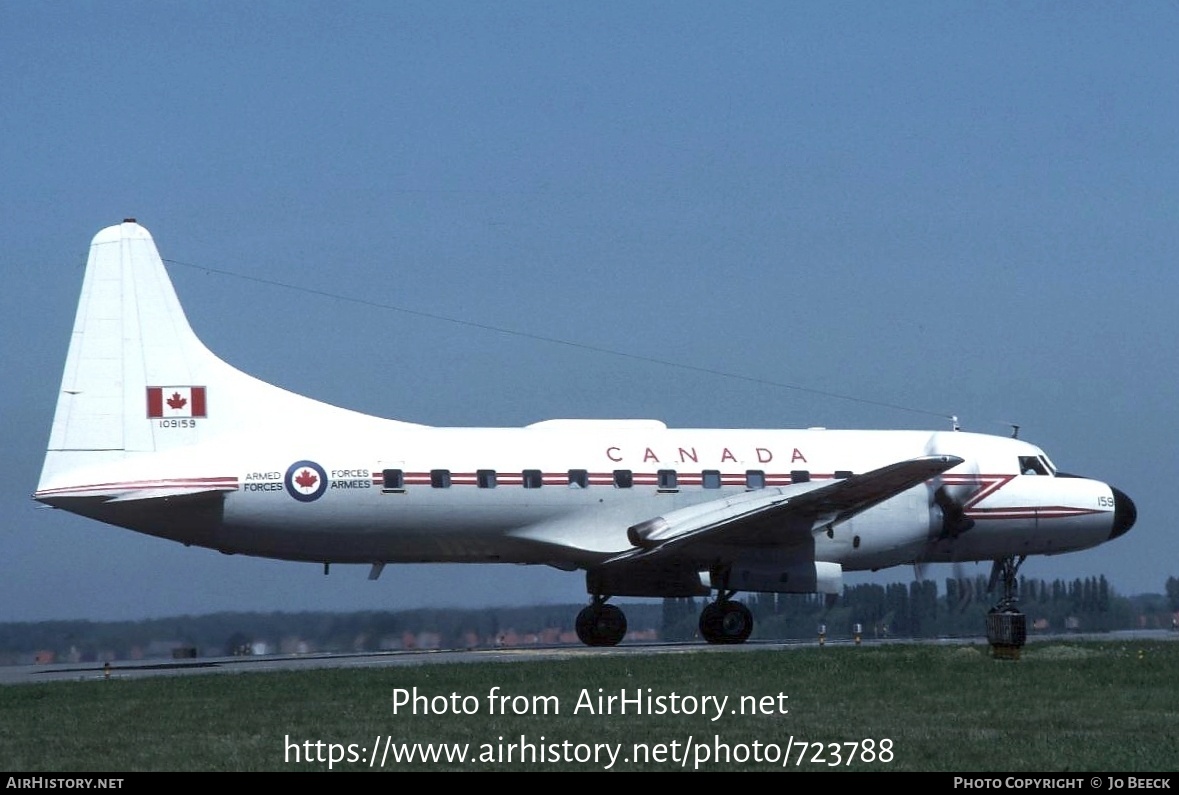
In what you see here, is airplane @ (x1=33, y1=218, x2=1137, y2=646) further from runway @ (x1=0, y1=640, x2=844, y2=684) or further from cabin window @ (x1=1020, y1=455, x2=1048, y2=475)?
runway @ (x1=0, y1=640, x2=844, y2=684)

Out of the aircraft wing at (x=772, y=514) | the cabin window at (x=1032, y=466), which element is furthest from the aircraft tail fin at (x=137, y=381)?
the cabin window at (x=1032, y=466)

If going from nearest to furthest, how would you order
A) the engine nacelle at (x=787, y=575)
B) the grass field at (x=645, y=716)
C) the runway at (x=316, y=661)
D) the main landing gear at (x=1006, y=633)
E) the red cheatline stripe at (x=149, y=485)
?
1. the grass field at (x=645, y=716)
2. the main landing gear at (x=1006, y=633)
3. the runway at (x=316, y=661)
4. the red cheatline stripe at (x=149, y=485)
5. the engine nacelle at (x=787, y=575)

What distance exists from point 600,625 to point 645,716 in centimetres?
1603

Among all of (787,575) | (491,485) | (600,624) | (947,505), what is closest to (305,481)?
(491,485)

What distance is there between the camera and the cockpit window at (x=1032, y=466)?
3859cm

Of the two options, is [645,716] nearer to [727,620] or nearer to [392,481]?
[392,481]

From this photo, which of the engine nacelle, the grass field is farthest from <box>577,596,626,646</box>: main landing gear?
the grass field

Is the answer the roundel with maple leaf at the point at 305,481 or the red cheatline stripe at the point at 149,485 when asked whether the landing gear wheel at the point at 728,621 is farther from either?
the red cheatline stripe at the point at 149,485

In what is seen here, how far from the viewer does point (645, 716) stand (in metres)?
20.7

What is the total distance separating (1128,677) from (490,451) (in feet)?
47.8

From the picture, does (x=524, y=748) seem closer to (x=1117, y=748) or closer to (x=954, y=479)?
(x=1117, y=748)

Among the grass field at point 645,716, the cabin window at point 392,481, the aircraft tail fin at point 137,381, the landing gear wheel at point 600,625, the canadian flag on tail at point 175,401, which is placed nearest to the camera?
the grass field at point 645,716

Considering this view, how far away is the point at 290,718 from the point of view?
68.1ft

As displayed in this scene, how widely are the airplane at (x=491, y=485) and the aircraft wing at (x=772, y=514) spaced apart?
7cm
